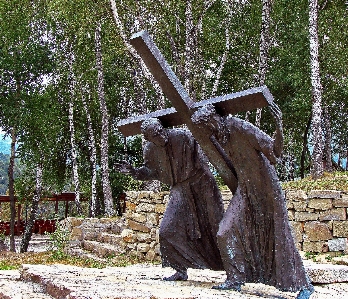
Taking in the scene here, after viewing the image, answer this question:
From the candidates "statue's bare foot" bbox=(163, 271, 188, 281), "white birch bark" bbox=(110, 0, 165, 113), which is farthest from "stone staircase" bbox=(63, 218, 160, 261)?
"statue's bare foot" bbox=(163, 271, 188, 281)

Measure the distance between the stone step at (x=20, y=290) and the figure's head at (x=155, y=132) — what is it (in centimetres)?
165

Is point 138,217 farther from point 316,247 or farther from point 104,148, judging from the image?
point 104,148

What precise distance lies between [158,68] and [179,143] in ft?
2.39

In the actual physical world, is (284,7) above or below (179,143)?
above

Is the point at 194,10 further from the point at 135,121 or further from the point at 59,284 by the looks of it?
the point at 59,284

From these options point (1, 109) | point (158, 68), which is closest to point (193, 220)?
point (158, 68)

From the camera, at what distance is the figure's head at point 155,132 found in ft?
16.5

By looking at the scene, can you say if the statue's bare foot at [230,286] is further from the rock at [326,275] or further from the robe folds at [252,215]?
the rock at [326,275]

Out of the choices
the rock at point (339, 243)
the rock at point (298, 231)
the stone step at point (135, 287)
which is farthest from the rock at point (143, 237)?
the stone step at point (135, 287)

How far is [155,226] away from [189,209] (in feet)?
22.9

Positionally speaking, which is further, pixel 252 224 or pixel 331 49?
pixel 331 49

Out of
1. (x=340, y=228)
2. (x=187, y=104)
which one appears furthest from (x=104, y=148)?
(x=187, y=104)

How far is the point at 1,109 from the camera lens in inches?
819

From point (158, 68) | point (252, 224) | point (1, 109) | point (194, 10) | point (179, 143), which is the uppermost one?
point (194, 10)
